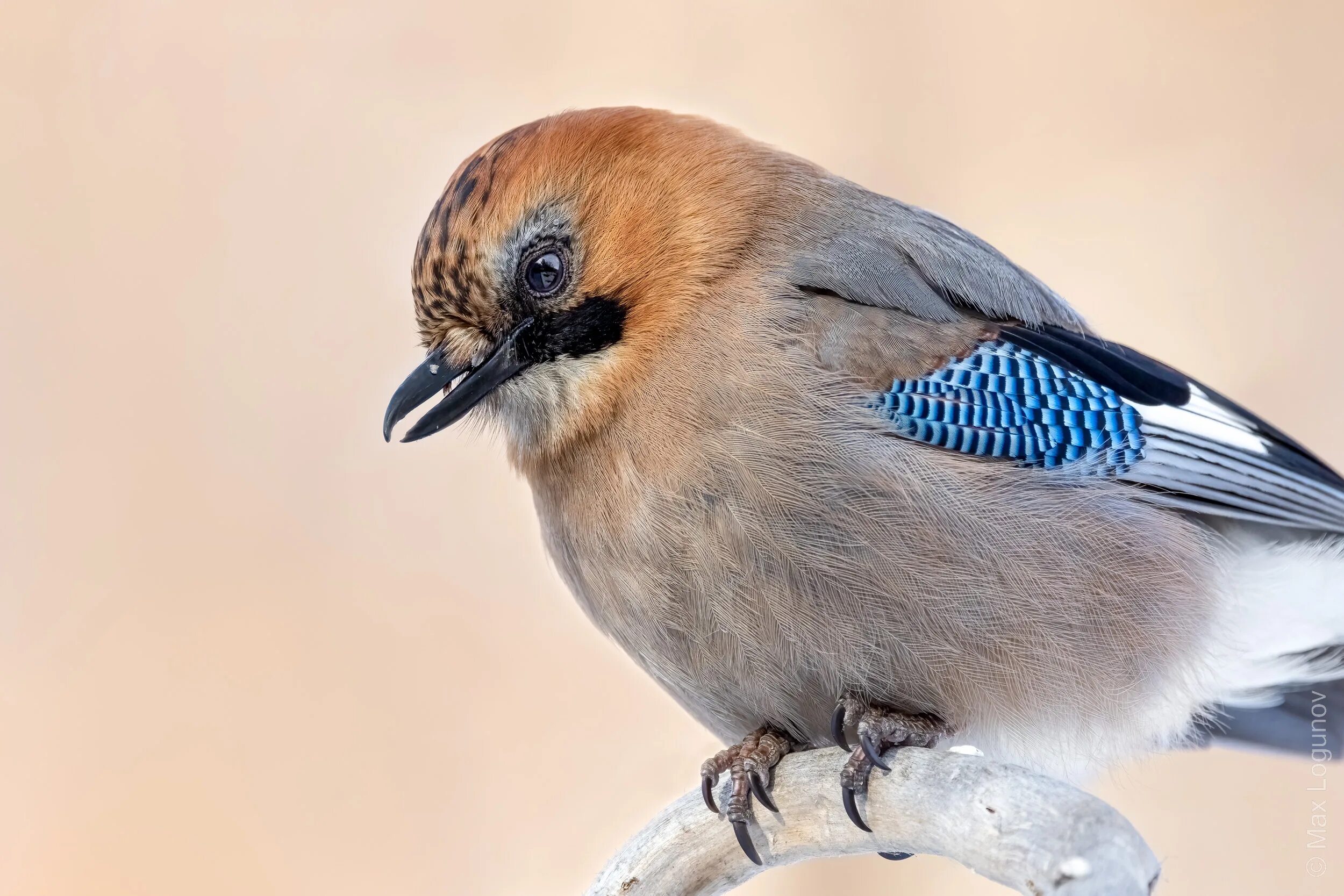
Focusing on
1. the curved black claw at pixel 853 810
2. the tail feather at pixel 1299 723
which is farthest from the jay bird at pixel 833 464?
the tail feather at pixel 1299 723

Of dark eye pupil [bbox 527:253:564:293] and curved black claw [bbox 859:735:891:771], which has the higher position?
dark eye pupil [bbox 527:253:564:293]

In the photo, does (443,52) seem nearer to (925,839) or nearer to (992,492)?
(992,492)

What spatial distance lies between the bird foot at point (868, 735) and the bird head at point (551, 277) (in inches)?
19.1

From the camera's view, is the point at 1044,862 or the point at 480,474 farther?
the point at 480,474

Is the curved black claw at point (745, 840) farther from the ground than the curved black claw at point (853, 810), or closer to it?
closer to it

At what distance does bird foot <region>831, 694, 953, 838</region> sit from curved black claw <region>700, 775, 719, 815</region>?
17 cm

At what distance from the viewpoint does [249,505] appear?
2.91 metres

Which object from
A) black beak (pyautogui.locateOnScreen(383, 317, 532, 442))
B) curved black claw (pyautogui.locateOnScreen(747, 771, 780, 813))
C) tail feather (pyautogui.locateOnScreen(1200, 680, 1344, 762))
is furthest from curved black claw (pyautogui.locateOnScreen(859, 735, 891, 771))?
tail feather (pyautogui.locateOnScreen(1200, 680, 1344, 762))

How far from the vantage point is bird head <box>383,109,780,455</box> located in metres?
1.76

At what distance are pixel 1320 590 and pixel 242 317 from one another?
217 centimetres

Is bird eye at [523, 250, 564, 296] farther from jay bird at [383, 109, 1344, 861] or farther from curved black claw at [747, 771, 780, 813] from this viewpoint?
curved black claw at [747, 771, 780, 813]

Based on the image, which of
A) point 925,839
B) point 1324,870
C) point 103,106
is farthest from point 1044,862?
point 103,106

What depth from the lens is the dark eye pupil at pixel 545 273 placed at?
1763 millimetres

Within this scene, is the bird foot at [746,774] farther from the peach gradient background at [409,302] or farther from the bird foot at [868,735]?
the peach gradient background at [409,302]
